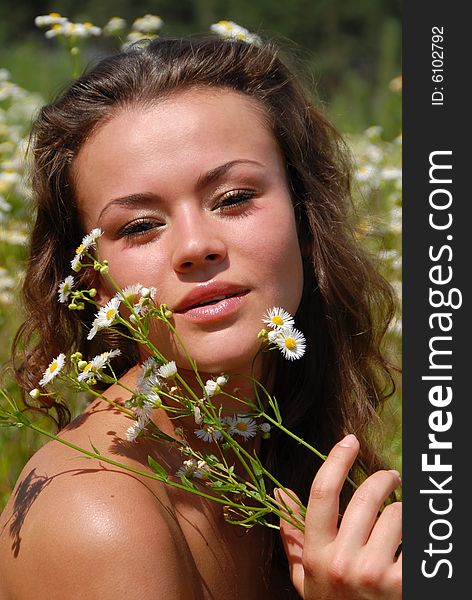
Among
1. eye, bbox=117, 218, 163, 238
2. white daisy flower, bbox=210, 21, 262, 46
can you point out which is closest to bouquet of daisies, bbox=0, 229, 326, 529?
eye, bbox=117, 218, 163, 238

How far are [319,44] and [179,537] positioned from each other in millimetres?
15750

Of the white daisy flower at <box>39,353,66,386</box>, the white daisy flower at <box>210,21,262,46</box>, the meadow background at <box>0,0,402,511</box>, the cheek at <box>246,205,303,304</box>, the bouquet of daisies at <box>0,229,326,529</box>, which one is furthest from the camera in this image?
the meadow background at <box>0,0,402,511</box>

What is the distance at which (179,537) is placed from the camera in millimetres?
1484

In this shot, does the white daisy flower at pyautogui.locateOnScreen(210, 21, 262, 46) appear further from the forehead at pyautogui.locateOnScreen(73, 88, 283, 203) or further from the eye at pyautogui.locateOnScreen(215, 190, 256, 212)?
the eye at pyautogui.locateOnScreen(215, 190, 256, 212)

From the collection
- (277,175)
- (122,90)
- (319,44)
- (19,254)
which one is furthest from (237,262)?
(319,44)

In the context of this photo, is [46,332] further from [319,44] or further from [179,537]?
[319,44]

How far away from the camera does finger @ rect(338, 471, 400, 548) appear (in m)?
1.30

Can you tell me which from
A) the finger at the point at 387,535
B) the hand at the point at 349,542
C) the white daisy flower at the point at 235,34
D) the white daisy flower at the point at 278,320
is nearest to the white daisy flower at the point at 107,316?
the white daisy flower at the point at 278,320

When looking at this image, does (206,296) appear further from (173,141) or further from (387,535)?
(387,535)

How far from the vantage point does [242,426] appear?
1.49 metres

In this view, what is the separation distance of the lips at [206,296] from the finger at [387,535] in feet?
1.24

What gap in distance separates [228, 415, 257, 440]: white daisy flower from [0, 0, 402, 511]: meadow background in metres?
0.71

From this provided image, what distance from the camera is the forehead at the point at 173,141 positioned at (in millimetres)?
1516

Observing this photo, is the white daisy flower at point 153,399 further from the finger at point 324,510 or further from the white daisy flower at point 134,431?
the finger at point 324,510
